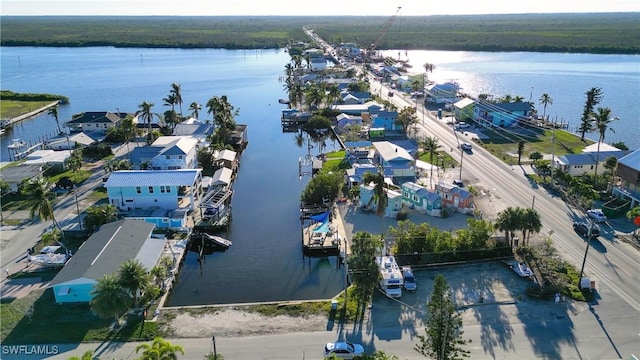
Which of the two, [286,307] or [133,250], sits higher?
[133,250]

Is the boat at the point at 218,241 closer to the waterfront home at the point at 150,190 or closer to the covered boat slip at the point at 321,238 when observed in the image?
the waterfront home at the point at 150,190

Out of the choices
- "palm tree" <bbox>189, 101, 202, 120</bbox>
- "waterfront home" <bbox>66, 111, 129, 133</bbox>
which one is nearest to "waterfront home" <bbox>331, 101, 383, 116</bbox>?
"palm tree" <bbox>189, 101, 202, 120</bbox>

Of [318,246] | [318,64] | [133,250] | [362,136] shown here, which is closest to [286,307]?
[318,246]

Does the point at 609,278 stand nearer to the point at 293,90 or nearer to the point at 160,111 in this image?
the point at 293,90

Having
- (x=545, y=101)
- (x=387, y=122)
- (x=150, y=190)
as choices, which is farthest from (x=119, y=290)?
(x=545, y=101)

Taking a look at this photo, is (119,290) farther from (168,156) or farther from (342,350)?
(168,156)

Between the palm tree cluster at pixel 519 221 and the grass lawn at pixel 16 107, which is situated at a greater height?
the palm tree cluster at pixel 519 221

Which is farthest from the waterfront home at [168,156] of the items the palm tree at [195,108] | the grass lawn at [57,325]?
the grass lawn at [57,325]
